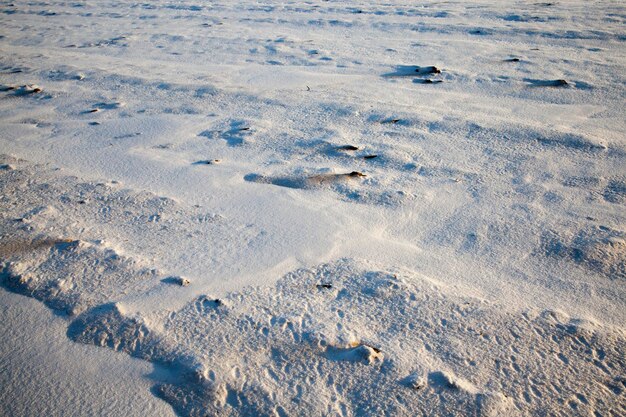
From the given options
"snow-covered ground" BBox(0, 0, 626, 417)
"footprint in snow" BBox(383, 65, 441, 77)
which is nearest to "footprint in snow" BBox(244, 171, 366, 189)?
"snow-covered ground" BBox(0, 0, 626, 417)

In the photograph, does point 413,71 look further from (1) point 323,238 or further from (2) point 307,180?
(1) point 323,238

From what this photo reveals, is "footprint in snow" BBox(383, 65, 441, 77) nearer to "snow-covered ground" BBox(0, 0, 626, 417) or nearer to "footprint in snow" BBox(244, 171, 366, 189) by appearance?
"snow-covered ground" BBox(0, 0, 626, 417)

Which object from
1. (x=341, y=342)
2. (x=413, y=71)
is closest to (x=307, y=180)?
(x=341, y=342)

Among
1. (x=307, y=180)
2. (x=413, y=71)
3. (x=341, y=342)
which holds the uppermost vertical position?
(x=413, y=71)

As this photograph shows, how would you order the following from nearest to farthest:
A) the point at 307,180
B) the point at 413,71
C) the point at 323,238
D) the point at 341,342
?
the point at 341,342, the point at 323,238, the point at 307,180, the point at 413,71

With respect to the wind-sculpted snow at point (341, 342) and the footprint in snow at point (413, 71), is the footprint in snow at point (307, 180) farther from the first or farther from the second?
the footprint in snow at point (413, 71)

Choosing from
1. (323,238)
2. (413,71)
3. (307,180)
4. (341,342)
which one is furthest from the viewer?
(413,71)

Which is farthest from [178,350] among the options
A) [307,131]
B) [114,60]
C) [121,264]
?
[114,60]

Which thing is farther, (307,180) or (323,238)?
(307,180)

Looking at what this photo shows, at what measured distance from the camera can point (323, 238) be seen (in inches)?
67.9

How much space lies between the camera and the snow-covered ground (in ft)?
4.00

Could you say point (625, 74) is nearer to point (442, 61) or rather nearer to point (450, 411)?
point (442, 61)

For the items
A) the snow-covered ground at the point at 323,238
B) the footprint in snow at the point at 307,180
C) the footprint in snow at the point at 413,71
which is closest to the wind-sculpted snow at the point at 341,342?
the snow-covered ground at the point at 323,238

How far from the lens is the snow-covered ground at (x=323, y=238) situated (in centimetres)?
122
